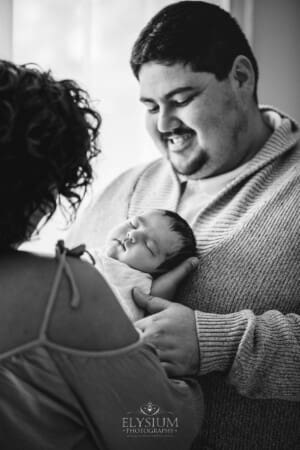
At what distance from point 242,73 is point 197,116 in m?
0.22

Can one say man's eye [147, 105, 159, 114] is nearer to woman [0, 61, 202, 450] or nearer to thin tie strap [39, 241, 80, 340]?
woman [0, 61, 202, 450]

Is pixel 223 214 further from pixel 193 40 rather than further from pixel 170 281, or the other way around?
pixel 193 40

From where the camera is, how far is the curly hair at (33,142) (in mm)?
832

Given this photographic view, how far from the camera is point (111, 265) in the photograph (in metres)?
1.35

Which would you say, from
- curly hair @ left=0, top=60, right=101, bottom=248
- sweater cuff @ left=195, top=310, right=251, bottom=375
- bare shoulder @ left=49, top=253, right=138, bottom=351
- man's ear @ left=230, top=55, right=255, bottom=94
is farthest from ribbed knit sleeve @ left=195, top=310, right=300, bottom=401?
man's ear @ left=230, top=55, right=255, bottom=94

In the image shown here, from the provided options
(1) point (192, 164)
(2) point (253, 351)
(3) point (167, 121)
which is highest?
(3) point (167, 121)

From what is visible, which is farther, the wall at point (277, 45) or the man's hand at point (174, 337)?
the wall at point (277, 45)

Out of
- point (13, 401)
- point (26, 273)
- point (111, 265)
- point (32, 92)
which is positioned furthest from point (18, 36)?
point (13, 401)

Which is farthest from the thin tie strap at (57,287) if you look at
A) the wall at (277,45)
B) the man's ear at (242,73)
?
the wall at (277,45)

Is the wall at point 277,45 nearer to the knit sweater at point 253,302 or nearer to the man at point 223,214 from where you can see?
the man at point 223,214

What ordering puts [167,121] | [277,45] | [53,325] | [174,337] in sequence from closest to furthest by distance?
1. [53,325]
2. [174,337]
3. [167,121]
4. [277,45]

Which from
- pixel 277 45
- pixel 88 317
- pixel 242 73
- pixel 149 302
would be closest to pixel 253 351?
pixel 149 302

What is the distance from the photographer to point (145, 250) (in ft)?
4.55

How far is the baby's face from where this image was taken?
1.38 meters
